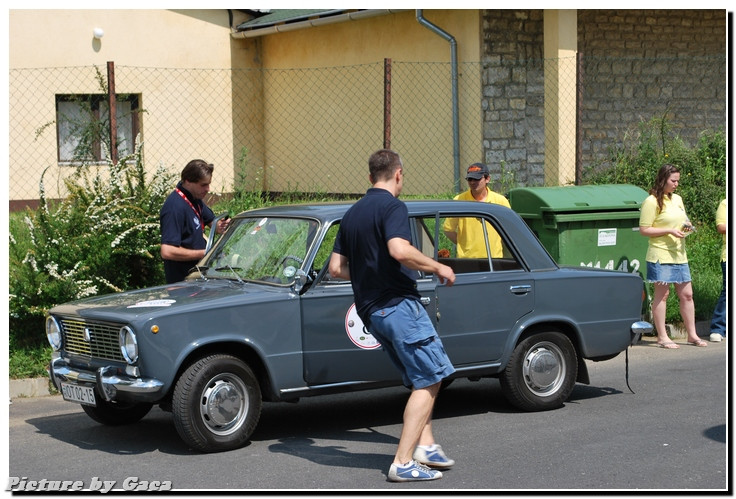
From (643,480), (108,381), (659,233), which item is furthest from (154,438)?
(659,233)

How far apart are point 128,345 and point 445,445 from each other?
210 cm

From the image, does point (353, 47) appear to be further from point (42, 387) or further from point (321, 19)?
point (42, 387)

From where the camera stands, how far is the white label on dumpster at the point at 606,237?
1075 cm

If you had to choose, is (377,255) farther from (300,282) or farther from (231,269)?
(231,269)

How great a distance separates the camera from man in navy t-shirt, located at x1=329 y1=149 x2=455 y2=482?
19.3 ft

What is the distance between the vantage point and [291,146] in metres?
19.1

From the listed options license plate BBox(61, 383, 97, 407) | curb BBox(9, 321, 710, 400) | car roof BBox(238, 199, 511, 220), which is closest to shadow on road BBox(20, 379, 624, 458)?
license plate BBox(61, 383, 97, 407)

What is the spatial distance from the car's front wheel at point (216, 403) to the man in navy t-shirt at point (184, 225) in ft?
6.12

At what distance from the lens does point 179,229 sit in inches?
325

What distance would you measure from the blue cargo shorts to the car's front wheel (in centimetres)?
110

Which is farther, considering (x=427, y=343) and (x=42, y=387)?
(x=42, y=387)

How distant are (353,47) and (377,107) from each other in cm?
135

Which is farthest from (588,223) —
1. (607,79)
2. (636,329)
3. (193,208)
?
(607,79)

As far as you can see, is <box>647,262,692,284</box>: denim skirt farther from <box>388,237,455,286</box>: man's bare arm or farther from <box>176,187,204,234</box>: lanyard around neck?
<box>388,237,455,286</box>: man's bare arm
